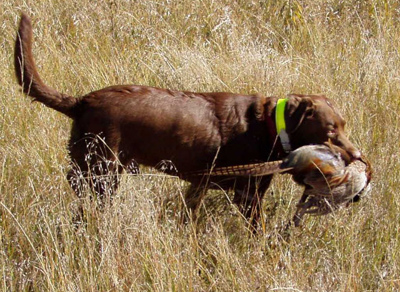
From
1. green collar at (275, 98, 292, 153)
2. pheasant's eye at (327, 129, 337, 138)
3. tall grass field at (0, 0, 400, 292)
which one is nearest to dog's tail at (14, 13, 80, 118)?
tall grass field at (0, 0, 400, 292)

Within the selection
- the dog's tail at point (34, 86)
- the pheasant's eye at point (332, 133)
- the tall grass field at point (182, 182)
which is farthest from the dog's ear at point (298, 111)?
the dog's tail at point (34, 86)

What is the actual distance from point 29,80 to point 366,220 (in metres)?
2.00

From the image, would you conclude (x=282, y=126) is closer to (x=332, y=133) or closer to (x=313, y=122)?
(x=313, y=122)

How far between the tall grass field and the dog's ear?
20.0 inches

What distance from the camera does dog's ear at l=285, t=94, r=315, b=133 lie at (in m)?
3.93

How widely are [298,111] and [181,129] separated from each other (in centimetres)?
66

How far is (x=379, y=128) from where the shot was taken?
4.90 metres

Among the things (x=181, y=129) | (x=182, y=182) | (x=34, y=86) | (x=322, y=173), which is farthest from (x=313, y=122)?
(x=34, y=86)

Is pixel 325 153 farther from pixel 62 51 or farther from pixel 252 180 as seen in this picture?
pixel 62 51

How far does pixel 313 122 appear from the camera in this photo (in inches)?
156

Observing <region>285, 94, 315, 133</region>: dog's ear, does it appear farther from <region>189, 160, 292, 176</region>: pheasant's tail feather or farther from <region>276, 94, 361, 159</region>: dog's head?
<region>189, 160, 292, 176</region>: pheasant's tail feather

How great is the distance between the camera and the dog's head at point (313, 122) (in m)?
3.93

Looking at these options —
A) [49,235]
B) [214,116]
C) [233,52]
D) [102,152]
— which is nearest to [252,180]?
[214,116]

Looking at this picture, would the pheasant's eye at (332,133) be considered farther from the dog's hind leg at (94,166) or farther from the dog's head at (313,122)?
the dog's hind leg at (94,166)
